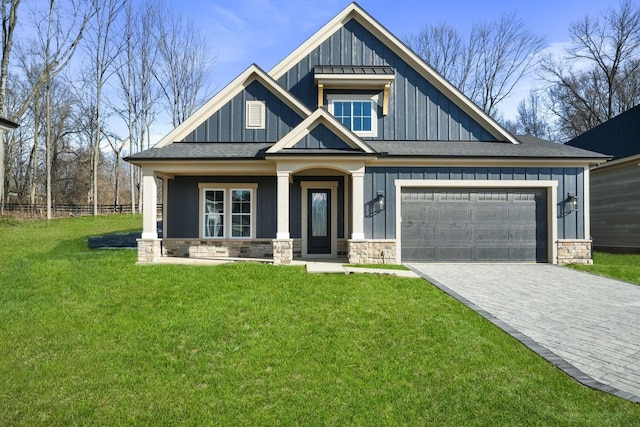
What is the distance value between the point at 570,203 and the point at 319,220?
7538mm

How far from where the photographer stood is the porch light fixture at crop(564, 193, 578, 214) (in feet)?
35.6

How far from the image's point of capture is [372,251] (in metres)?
10.6

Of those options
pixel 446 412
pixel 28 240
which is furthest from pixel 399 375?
pixel 28 240

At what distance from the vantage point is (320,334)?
498cm

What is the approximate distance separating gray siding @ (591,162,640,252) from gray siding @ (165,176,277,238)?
13194 millimetres

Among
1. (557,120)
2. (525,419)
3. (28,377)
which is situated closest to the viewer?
(525,419)

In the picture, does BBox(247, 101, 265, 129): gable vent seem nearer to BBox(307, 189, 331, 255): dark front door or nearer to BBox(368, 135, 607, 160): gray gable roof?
BBox(307, 189, 331, 255): dark front door

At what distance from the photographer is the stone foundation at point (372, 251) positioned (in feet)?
34.2

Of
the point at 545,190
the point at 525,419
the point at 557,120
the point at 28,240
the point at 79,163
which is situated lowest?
the point at 525,419

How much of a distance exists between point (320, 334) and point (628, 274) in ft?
29.6

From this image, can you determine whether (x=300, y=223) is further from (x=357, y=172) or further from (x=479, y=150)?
(x=479, y=150)

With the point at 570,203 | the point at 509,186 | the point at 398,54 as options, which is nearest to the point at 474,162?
the point at 509,186

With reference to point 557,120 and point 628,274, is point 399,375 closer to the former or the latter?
point 628,274

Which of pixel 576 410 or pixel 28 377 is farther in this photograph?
pixel 28 377
